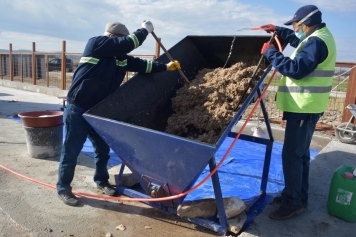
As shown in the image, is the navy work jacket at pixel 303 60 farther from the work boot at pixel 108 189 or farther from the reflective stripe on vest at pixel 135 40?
the work boot at pixel 108 189

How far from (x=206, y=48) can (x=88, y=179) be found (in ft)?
7.18

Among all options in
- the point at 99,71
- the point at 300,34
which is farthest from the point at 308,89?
the point at 99,71

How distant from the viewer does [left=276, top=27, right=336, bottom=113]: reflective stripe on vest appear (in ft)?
8.36

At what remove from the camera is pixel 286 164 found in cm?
280

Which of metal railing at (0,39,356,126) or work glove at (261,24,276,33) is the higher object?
work glove at (261,24,276,33)

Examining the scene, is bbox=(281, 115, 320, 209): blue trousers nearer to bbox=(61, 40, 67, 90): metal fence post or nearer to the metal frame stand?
the metal frame stand

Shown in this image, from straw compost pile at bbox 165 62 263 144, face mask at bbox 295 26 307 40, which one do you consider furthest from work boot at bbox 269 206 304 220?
face mask at bbox 295 26 307 40

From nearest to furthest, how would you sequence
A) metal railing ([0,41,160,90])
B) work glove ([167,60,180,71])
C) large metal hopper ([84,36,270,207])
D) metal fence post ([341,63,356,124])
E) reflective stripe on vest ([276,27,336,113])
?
large metal hopper ([84,36,270,207]) → reflective stripe on vest ([276,27,336,113]) → work glove ([167,60,180,71]) → metal fence post ([341,63,356,124]) → metal railing ([0,41,160,90])

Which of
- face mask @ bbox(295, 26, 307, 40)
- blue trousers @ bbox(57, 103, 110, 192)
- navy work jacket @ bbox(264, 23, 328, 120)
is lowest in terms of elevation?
blue trousers @ bbox(57, 103, 110, 192)

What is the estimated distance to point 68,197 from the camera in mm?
3074

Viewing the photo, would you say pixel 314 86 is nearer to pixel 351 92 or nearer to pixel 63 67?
pixel 351 92

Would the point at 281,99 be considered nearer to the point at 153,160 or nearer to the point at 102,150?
the point at 153,160

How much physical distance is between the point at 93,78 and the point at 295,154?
6.69ft

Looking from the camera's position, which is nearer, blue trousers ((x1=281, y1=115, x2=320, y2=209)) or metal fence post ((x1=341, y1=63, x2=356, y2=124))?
blue trousers ((x1=281, y1=115, x2=320, y2=209))
